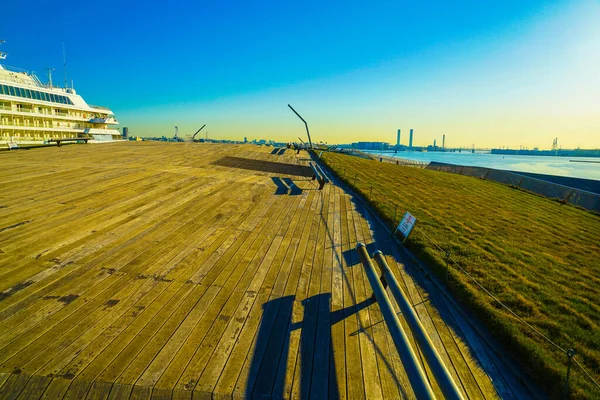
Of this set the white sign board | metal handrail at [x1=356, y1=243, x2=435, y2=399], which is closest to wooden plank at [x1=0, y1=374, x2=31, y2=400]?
metal handrail at [x1=356, y1=243, x2=435, y2=399]

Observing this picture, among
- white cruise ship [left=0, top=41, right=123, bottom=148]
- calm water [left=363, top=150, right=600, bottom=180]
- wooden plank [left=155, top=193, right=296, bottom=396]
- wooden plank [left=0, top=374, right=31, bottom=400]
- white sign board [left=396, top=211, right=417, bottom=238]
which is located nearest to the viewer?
wooden plank [left=0, top=374, right=31, bottom=400]

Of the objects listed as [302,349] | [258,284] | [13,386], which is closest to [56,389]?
[13,386]

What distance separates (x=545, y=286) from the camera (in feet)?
18.9

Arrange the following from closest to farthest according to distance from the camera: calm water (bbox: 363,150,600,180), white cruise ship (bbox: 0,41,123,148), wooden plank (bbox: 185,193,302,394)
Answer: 1. wooden plank (bbox: 185,193,302,394)
2. white cruise ship (bbox: 0,41,123,148)
3. calm water (bbox: 363,150,600,180)

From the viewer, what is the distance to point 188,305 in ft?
13.1

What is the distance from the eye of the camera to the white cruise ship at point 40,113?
90.3 ft

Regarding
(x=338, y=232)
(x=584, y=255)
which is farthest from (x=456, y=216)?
(x=338, y=232)

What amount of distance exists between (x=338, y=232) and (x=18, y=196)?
8334 millimetres

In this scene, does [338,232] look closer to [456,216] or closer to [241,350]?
[241,350]

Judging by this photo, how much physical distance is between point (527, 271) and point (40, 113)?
43207 millimetres

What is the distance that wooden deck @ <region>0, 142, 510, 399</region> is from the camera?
2.85 m

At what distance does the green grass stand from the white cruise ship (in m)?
26.8

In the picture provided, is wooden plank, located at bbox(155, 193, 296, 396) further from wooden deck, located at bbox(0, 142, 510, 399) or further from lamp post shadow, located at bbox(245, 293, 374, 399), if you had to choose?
lamp post shadow, located at bbox(245, 293, 374, 399)

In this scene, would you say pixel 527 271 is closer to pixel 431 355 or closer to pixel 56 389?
pixel 431 355
